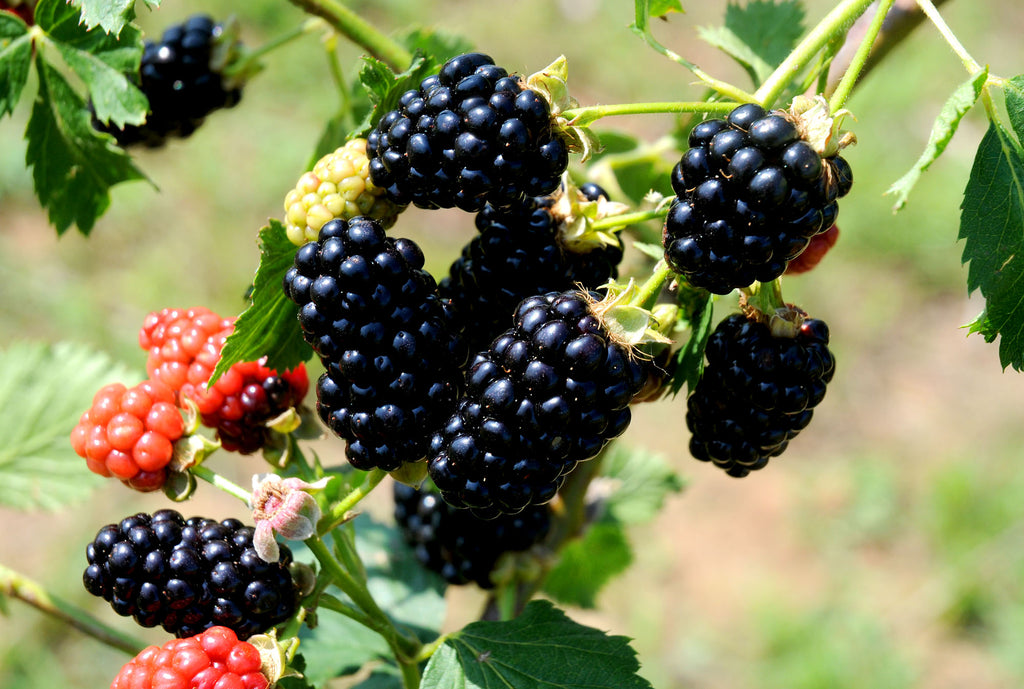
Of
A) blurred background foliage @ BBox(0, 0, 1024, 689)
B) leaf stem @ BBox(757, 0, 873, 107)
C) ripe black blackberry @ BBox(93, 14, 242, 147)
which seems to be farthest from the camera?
blurred background foliage @ BBox(0, 0, 1024, 689)

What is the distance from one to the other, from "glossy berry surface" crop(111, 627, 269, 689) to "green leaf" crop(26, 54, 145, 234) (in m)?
0.92

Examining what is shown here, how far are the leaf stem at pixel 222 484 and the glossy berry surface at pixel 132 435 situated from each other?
48 millimetres

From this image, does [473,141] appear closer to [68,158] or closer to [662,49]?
[662,49]

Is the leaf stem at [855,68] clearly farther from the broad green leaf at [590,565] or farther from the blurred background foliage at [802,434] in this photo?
the blurred background foliage at [802,434]

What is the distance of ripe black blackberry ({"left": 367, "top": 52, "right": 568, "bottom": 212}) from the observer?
1.19 meters

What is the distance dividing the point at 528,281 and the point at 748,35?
0.89m

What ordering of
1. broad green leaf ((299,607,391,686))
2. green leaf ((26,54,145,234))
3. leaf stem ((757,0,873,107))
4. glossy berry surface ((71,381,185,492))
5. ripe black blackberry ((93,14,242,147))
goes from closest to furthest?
leaf stem ((757,0,873,107)), glossy berry surface ((71,381,185,492)), green leaf ((26,54,145,234)), broad green leaf ((299,607,391,686)), ripe black blackberry ((93,14,242,147))

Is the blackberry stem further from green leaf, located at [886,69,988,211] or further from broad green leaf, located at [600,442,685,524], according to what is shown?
broad green leaf, located at [600,442,685,524]

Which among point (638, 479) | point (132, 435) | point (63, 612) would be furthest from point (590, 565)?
point (132, 435)

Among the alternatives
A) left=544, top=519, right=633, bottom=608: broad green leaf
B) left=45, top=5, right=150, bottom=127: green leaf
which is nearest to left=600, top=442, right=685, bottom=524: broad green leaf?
left=544, top=519, right=633, bottom=608: broad green leaf

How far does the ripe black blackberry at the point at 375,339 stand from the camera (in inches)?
47.9

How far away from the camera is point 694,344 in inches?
53.3

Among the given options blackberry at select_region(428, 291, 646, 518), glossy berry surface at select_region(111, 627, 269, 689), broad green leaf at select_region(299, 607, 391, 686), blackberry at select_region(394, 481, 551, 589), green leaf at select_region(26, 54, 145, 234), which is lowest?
glossy berry surface at select_region(111, 627, 269, 689)

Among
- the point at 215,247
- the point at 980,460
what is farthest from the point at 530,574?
the point at 215,247
